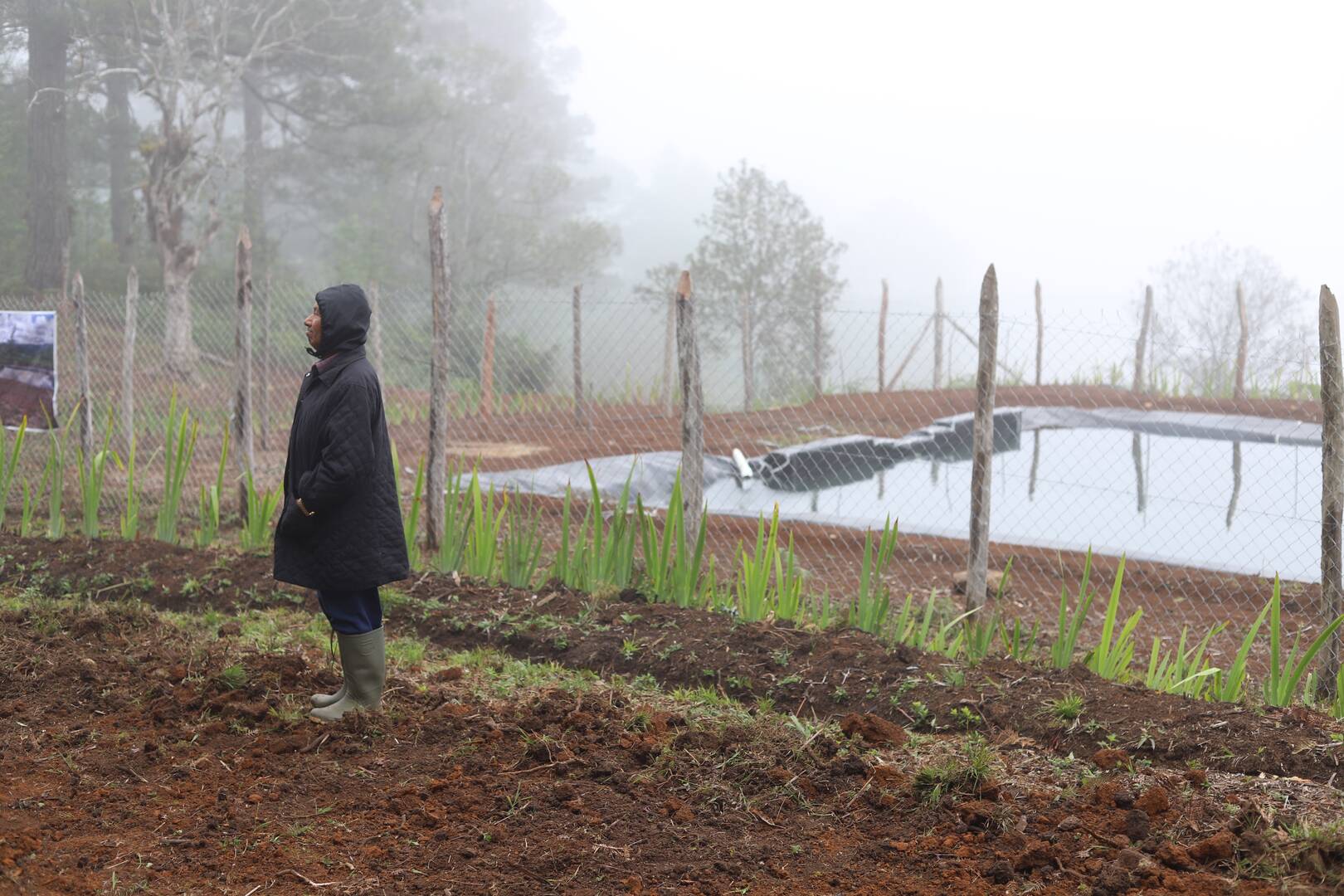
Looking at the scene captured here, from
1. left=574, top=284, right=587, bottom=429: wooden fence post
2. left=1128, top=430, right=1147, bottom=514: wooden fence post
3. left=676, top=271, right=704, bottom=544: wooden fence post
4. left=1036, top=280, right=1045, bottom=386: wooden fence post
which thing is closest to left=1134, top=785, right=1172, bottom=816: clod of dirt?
left=676, top=271, right=704, bottom=544: wooden fence post

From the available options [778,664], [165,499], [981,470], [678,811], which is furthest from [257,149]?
[678,811]

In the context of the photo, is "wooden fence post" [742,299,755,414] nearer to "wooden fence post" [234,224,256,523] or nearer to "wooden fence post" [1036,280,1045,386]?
"wooden fence post" [1036,280,1045,386]

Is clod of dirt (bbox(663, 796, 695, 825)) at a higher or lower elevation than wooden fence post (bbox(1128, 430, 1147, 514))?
lower

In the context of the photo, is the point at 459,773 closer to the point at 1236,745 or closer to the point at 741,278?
the point at 1236,745

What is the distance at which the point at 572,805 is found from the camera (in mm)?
2877

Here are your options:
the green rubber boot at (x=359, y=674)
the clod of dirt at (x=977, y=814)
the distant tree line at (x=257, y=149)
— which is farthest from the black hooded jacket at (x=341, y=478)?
the distant tree line at (x=257, y=149)

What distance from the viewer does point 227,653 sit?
410 centimetres

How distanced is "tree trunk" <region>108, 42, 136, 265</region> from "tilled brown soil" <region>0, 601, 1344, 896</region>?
1765cm

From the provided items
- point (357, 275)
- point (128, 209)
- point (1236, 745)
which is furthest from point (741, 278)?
point (1236, 745)

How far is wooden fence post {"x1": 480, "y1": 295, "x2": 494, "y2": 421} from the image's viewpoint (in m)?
11.6

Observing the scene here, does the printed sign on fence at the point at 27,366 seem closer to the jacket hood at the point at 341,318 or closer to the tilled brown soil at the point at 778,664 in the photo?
the tilled brown soil at the point at 778,664

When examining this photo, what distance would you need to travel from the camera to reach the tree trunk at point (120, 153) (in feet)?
62.0

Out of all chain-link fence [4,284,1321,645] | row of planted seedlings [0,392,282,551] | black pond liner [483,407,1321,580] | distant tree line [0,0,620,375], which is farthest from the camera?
distant tree line [0,0,620,375]

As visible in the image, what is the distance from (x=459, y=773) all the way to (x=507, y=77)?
80.5 ft
